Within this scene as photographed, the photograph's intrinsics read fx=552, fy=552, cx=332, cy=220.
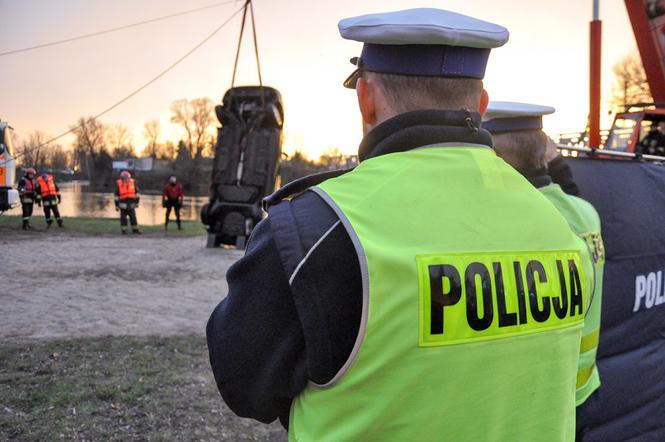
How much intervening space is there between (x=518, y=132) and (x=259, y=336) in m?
1.65

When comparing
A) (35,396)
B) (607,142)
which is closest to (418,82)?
(35,396)

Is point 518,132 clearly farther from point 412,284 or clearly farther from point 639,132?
point 639,132

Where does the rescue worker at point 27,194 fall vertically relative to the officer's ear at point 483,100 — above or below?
below

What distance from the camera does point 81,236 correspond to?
13.5 meters

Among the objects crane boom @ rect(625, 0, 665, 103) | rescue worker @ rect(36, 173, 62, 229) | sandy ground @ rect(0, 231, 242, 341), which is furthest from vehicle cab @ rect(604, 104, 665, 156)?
rescue worker @ rect(36, 173, 62, 229)

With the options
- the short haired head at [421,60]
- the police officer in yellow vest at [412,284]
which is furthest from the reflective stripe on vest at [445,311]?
the short haired head at [421,60]

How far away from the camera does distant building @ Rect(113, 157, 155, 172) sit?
64875 mm

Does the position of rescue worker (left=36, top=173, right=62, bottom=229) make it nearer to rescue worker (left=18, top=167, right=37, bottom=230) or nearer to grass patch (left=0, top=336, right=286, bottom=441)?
rescue worker (left=18, top=167, right=37, bottom=230)

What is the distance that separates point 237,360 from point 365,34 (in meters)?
0.80

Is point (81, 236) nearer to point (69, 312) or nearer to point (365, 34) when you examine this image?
point (69, 312)

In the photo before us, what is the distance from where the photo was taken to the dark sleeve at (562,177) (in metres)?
2.38

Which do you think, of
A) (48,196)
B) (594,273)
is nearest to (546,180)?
(594,273)

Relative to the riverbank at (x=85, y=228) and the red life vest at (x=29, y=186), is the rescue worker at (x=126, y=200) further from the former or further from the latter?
the red life vest at (x=29, y=186)

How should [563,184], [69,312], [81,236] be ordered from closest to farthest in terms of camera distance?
1. [563,184]
2. [69,312]
3. [81,236]
